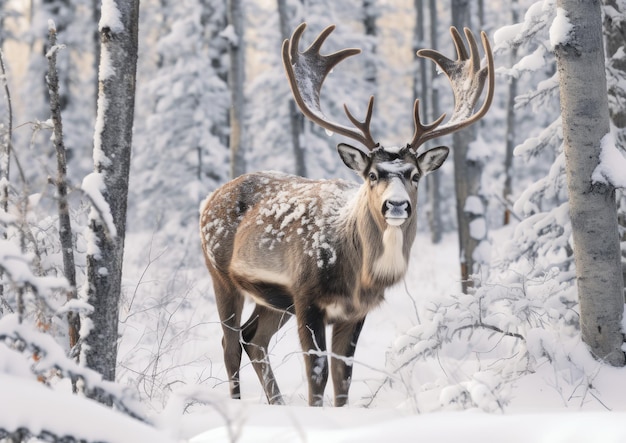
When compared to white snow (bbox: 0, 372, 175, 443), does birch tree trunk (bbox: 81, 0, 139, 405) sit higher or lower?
higher

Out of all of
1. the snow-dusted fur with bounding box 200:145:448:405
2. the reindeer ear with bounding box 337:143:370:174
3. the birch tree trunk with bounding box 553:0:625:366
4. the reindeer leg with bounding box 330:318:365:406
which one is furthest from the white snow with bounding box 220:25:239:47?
the birch tree trunk with bounding box 553:0:625:366

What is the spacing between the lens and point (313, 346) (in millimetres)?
5496

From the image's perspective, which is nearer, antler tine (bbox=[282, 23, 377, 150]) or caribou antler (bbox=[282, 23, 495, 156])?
caribou antler (bbox=[282, 23, 495, 156])

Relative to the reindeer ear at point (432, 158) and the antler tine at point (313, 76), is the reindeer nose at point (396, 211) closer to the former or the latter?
the reindeer ear at point (432, 158)

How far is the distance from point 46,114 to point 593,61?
22.7 m

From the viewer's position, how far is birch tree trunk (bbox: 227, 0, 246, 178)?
12.5m

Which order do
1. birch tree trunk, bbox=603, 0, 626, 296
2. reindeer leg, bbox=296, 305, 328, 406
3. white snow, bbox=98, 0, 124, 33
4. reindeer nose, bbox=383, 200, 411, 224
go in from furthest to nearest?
birch tree trunk, bbox=603, 0, 626, 296 < reindeer leg, bbox=296, 305, 328, 406 < reindeer nose, bbox=383, 200, 411, 224 < white snow, bbox=98, 0, 124, 33

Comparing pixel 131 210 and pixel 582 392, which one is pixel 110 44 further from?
pixel 131 210

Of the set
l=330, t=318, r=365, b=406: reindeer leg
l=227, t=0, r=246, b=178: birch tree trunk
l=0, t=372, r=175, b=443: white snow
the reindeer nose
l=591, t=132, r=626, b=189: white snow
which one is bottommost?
l=330, t=318, r=365, b=406: reindeer leg

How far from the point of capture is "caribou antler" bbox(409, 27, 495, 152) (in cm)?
554

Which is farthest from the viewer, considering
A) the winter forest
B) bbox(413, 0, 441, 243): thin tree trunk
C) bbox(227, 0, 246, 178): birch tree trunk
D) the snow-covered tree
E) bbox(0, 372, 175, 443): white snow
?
bbox(413, 0, 441, 243): thin tree trunk

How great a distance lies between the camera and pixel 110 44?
4156 millimetres

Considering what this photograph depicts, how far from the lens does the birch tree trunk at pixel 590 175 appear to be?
4805mm

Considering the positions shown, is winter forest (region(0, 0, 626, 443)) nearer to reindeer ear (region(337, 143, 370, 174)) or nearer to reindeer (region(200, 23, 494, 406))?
reindeer (region(200, 23, 494, 406))
